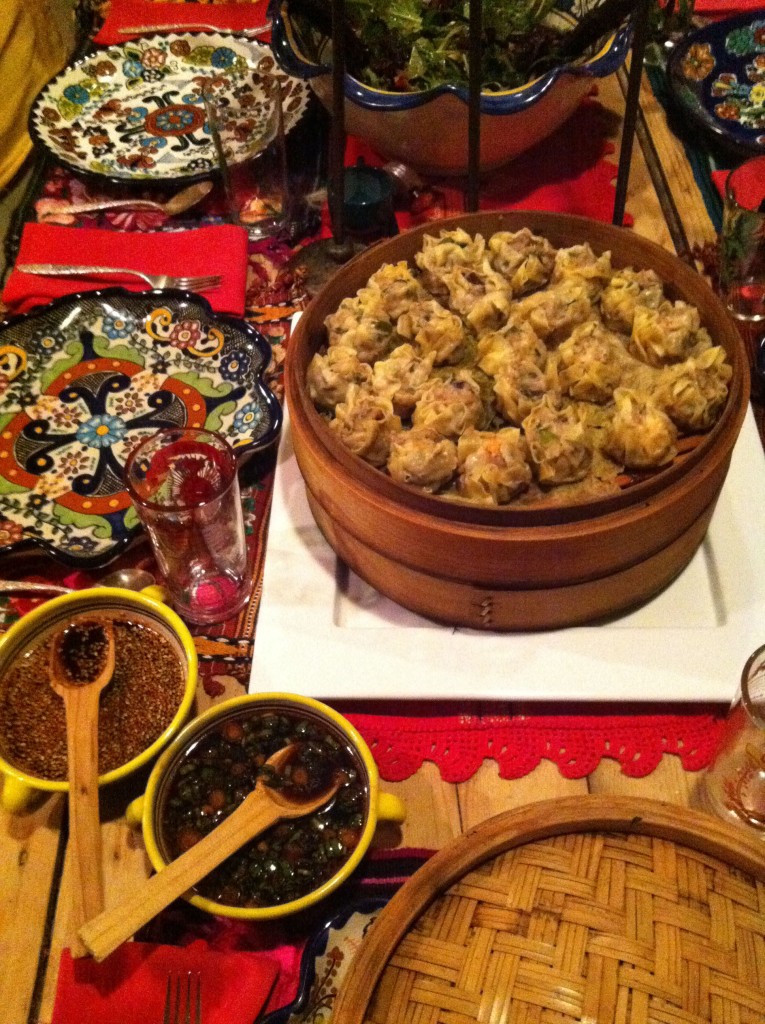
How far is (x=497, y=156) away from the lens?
2.10 metres

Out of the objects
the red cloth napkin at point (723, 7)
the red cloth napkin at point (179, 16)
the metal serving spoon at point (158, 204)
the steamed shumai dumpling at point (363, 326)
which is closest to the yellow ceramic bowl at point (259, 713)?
the steamed shumai dumpling at point (363, 326)

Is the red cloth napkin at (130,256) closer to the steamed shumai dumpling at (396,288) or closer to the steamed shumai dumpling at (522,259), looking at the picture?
the steamed shumai dumpling at (396,288)

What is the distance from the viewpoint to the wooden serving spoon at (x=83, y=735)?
1061 mm

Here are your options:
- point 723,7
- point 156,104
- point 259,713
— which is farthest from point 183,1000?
point 723,7

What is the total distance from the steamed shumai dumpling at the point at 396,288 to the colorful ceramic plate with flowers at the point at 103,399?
0.32 m

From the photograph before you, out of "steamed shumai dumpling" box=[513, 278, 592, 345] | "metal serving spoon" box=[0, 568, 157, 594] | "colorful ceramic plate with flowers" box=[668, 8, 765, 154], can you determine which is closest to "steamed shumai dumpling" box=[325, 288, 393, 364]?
"steamed shumai dumpling" box=[513, 278, 592, 345]

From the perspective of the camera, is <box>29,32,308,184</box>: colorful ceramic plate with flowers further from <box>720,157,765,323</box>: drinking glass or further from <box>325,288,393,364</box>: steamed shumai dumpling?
<box>720,157,765,323</box>: drinking glass

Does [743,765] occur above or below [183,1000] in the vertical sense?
above

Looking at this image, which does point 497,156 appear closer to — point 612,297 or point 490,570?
point 612,297

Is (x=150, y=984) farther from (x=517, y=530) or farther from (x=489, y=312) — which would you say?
(x=489, y=312)

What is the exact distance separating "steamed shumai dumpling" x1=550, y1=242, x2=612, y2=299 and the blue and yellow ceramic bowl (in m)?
0.53

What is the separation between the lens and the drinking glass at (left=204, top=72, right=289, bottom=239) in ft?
6.72

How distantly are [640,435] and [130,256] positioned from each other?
1.35m

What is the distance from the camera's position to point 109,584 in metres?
1.44
